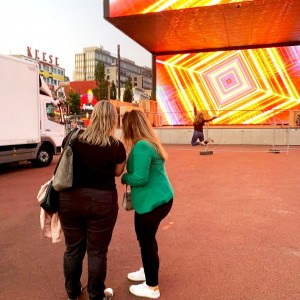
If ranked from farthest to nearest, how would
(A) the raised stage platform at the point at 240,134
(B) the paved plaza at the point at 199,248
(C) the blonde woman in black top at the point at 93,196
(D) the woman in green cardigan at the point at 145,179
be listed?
(A) the raised stage platform at the point at 240,134 < (B) the paved plaza at the point at 199,248 < (D) the woman in green cardigan at the point at 145,179 < (C) the blonde woman in black top at the point at 93,196

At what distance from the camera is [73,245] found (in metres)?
2.93

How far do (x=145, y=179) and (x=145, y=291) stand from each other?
3.68ft

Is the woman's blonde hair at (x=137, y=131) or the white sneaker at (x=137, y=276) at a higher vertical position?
the woman's blonde hair at (x=137, y=131)

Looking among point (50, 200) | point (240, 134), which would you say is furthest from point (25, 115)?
point (240, 134)

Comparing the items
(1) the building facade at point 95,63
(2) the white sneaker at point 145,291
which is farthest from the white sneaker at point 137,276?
(1) the building facade at point 95,63

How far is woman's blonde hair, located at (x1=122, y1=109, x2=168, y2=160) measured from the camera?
301 cm

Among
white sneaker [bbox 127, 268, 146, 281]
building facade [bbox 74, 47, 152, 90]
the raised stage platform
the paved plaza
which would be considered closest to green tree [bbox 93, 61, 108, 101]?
the raised stage platform

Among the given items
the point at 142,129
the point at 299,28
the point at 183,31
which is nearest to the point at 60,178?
the point at 142,129

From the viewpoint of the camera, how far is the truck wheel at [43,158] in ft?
39.9

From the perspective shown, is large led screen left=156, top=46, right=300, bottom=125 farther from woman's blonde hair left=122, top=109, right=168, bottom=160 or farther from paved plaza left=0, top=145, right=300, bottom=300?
woman's blonde hair left=122, top=109, right=168, bottom=160

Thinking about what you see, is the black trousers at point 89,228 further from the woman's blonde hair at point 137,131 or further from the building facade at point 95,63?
the building facade at point 95,63

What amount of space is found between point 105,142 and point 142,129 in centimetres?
40

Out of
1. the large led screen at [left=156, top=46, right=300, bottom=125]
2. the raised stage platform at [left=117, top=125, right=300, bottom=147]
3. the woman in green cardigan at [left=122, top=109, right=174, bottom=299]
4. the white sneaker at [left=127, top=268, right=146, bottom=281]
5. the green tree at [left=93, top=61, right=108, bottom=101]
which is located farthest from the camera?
the green tree at [left=93, top=61, right=108, bottom=101]

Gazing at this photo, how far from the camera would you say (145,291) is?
323 cm
